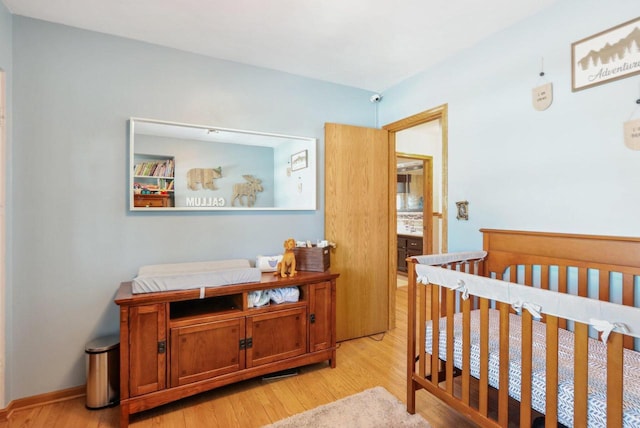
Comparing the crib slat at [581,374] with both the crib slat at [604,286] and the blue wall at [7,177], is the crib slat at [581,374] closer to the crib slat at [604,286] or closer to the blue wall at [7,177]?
the crib slat at [604,286]

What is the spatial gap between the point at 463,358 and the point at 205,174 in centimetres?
204

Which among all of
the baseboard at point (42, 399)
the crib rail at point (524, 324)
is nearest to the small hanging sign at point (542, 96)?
the crib rail at point (524, 324)

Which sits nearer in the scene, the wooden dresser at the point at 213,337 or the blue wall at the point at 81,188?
the wooden dresser at the point at 213,337

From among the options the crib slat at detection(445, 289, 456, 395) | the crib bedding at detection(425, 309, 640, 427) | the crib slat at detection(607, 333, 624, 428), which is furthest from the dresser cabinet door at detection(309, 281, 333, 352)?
the crib slat at detection(607, 333, 624, 428)

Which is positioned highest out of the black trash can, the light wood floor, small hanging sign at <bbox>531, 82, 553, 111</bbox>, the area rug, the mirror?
small hanging sign at <bbox>531, 82, 553, 111</bbox>

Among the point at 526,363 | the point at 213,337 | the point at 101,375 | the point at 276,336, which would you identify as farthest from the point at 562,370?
the point at 101,375

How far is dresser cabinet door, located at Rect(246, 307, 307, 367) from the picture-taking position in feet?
6.64

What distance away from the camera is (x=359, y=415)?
1757 millimetres

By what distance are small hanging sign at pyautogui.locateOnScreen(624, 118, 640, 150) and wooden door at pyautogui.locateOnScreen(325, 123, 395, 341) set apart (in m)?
1.71

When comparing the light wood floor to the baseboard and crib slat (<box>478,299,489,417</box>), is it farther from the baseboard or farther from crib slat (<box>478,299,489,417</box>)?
crib slat (<box>478,299,489,417</box>)

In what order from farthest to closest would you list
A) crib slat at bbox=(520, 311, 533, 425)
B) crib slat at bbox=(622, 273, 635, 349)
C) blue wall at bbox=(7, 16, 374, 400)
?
blue wall at bbox=(7, 16, 374, 400) < crib slat at bbox=(622, 273, 635, 349) < crib slat at bbox=(520, 311, 533, 425)

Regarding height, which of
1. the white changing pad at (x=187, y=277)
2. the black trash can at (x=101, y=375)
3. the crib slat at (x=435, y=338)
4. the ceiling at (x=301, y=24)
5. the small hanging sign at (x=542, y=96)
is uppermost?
the ceiling at (x=301, y=24)

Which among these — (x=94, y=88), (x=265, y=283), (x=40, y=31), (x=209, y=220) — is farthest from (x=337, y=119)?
(x=40, y=31)

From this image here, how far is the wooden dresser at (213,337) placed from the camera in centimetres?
171
